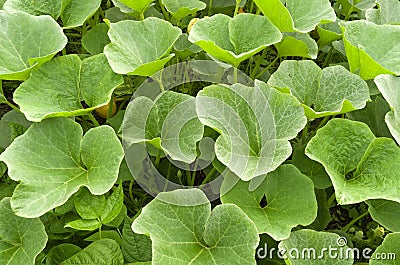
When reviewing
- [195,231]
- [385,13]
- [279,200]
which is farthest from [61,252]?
[385,13]

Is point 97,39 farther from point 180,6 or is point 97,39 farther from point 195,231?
point 195,231

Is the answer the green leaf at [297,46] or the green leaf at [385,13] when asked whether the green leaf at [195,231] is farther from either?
the green leaf at [385,13]

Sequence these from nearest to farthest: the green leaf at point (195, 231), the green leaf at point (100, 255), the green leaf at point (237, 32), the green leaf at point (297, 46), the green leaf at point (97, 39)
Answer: the green leaf at point (195, 231) → the green leaf at point (100, 255) → the green leaf at point (237, 32) → the green leaf at point (297, 46) → the green leaf at point (97, 39)

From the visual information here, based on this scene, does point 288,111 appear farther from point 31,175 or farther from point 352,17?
point 352,17

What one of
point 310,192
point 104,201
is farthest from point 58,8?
point 310,192

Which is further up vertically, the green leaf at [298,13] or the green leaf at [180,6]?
the green leaf at [298,13]

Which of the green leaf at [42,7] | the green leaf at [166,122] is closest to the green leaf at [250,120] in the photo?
the green leaf at [166,122]
